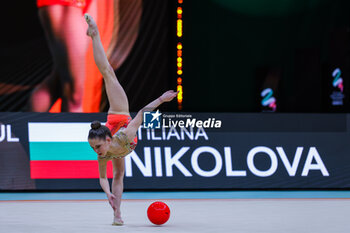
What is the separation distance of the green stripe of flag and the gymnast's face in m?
4.82


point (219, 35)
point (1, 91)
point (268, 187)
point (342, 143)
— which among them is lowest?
point (268, 187)

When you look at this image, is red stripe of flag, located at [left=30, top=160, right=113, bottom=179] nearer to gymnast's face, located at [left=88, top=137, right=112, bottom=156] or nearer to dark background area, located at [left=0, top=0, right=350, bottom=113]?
dark background area, located at [left=0, top=0, right=350, bottom=113]

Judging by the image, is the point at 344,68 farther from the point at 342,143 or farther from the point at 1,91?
the point at 1,91

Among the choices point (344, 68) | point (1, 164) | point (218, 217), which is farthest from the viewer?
point (344, 68)

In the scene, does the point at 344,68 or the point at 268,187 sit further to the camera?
the point at 344,68

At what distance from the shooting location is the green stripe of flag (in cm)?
1138

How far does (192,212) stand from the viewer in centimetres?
836

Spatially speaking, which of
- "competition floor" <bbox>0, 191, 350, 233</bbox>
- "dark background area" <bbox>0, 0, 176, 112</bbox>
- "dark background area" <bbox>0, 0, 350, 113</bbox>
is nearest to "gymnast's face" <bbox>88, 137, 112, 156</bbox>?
"competition floor" <bbox>0, 191, 350, 233</bbox>

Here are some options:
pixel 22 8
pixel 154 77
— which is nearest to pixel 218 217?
pixel 154 77

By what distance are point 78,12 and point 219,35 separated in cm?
331

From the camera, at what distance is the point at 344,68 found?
12461mm

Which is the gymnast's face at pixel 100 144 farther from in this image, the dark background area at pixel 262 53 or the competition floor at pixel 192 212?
the dark background area at pixel 262 53

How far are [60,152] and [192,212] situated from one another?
4.10 meters

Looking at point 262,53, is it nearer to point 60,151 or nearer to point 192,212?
point 60,151
